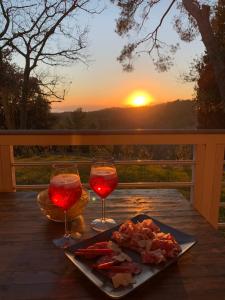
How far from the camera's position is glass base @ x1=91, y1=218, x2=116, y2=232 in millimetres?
905

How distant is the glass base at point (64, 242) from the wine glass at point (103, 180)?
0.34 feet

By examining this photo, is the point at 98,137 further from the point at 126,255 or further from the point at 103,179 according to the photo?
the point at 126,255

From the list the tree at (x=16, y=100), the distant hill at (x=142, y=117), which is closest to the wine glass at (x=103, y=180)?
the distant hill at (x=142, y=117)

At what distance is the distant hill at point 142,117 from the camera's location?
8945mm

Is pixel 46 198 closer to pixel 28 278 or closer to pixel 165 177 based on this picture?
pixel 28 278

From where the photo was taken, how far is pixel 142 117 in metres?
9.62

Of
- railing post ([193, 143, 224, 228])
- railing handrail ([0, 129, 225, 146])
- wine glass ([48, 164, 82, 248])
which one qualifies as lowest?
railing post ([193, 143, 224, 228])

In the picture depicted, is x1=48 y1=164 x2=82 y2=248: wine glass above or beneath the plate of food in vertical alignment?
above

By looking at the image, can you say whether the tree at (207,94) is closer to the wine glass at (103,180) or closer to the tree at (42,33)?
the tree at (42,33)

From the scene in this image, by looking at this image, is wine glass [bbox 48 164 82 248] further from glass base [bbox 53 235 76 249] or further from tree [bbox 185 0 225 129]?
tree [bbox 185 0 225 129]

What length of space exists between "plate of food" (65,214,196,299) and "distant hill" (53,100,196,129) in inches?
318

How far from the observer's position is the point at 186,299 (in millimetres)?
573

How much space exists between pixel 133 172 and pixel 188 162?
3.79m

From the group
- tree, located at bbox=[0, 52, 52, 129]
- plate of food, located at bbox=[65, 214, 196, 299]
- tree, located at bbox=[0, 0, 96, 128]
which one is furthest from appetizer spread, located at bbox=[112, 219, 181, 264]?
tree, located at bbox=[0, 52, 52, 129]
